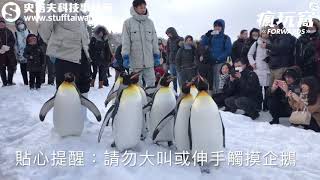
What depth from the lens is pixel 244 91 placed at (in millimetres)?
7207

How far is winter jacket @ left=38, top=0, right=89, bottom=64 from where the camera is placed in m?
4.78

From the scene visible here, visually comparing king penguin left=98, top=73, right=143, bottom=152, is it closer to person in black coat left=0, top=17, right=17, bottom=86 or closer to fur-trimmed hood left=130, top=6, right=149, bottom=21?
fur-trimmed hood left=130, top=6, right=149, bottom=21

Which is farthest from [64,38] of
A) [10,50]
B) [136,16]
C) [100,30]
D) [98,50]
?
[100,30]

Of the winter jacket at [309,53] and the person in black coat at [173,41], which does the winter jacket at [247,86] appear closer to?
the winter jacket at [309,53]

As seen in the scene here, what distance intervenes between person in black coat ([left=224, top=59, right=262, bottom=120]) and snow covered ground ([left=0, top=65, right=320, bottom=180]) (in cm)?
89

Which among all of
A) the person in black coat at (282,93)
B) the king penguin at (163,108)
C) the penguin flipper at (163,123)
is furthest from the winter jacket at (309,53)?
the penguin flipper at (163,123)

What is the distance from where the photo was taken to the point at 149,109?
4.48 meters

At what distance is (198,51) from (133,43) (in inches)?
127

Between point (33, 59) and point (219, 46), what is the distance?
140 inches

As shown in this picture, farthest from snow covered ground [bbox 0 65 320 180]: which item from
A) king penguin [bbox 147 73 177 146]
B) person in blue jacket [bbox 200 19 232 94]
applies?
person in blue jacket [bbox 200 19 232 94]

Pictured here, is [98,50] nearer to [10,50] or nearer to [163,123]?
[10,50]

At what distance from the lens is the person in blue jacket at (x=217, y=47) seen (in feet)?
26.2

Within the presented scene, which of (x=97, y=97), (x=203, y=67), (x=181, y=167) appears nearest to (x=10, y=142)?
(x=181, y=167)

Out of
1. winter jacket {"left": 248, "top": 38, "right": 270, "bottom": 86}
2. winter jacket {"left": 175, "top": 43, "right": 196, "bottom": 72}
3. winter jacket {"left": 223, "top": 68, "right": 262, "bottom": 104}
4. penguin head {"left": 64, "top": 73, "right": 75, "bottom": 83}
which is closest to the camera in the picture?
penguin head {"left": 64, "top": 73, "right": 75, "bottom": 83}
